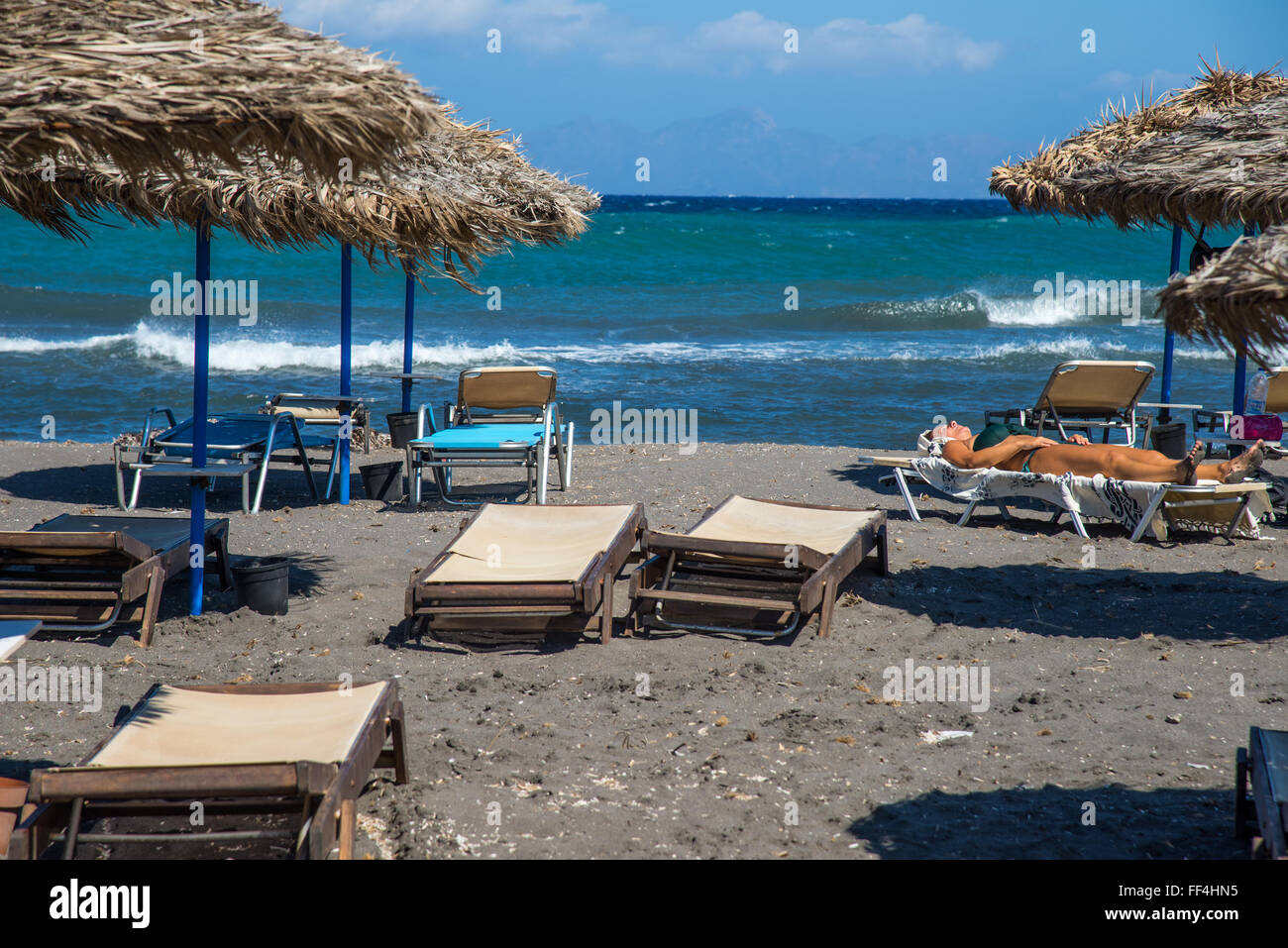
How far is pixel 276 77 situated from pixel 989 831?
9.96 ft

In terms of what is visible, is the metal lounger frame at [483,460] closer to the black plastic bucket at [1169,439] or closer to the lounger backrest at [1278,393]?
the black plastic bucket at [1169,439]

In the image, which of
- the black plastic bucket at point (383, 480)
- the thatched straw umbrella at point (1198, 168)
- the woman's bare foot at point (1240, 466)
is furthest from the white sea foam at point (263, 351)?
the woman's bare foot at point (1240, 466)

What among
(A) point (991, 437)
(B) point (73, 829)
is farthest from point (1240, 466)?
(B) point (73, 829)

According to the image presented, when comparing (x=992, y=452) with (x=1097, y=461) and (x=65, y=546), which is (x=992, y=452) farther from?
(x=65, y=546)

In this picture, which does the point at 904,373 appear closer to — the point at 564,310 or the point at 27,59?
the point at 564,310

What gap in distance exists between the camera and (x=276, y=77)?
2.96 meters

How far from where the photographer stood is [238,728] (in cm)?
349

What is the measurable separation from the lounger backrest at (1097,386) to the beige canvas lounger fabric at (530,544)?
15.6ft

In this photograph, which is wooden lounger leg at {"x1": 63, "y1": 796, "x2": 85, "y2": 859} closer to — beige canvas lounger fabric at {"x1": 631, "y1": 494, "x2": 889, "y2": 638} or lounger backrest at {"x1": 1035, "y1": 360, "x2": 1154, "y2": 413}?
beige canvas lounger fabric at {"x1": 631, "y1": 494, "x2": 889, "y2": 638}

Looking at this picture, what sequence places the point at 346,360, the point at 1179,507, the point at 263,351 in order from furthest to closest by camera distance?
the point at 263,351 → the point at 346,360 → the point at 1179,507

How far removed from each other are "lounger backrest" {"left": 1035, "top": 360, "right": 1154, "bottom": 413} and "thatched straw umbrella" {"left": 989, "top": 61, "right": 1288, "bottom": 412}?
0.56 m

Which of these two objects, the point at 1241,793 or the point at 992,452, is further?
the point at 992,452

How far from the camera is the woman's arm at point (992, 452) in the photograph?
287 inches

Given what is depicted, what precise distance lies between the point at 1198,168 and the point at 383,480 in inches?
226
